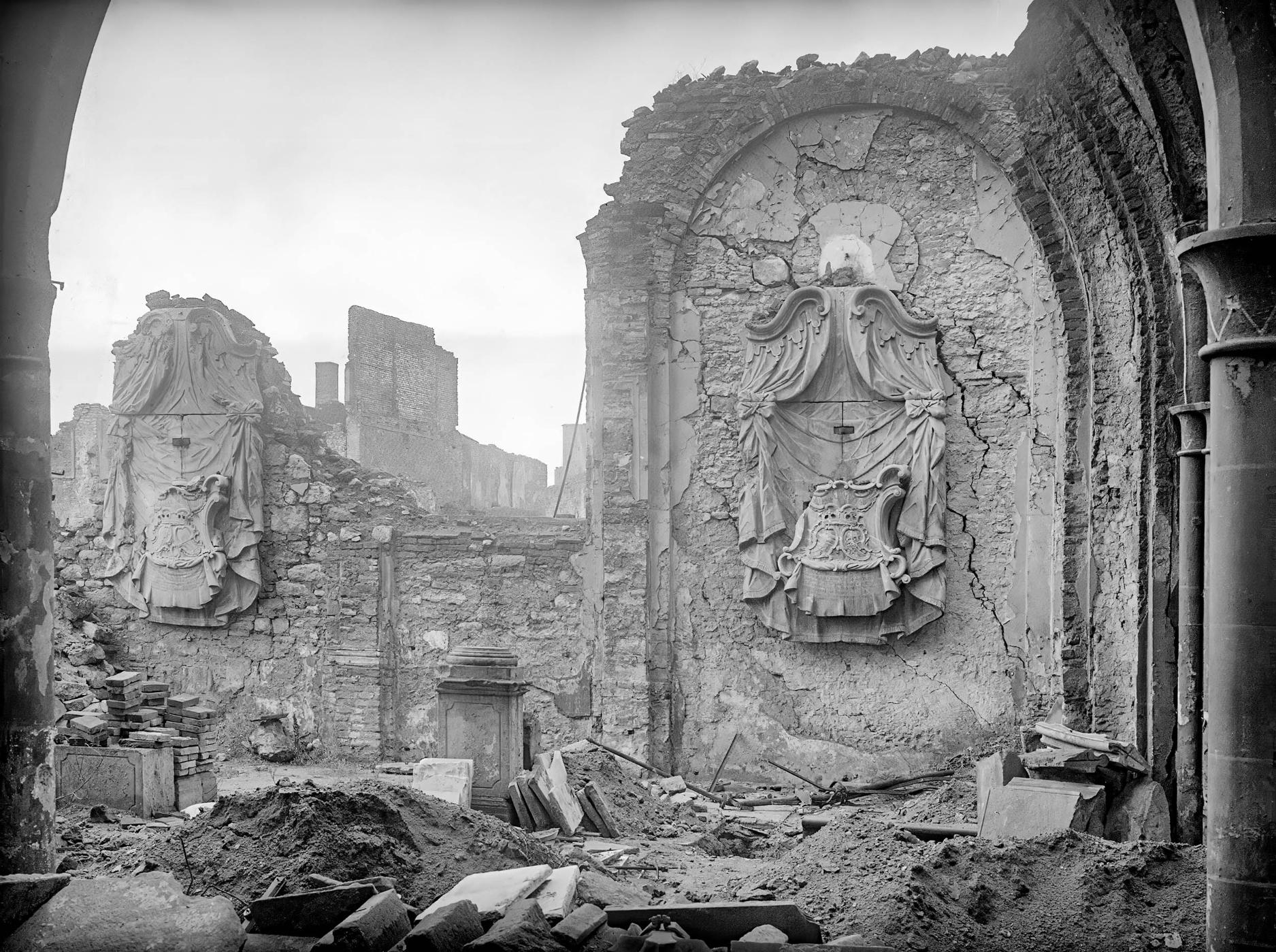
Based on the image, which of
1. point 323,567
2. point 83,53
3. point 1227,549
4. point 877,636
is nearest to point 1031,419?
point 877,636

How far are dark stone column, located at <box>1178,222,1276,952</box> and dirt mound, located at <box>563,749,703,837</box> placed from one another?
4553 millimetres

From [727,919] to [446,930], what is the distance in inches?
44.6

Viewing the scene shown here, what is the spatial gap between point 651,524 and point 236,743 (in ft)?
15.9

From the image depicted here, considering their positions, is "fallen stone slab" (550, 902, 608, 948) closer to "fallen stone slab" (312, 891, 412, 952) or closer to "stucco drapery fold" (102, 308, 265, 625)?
"fallen stone slab" (312, 891, 412, 952)

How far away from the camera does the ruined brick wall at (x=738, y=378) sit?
9.27 meters

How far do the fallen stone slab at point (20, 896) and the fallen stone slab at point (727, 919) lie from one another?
205 cm

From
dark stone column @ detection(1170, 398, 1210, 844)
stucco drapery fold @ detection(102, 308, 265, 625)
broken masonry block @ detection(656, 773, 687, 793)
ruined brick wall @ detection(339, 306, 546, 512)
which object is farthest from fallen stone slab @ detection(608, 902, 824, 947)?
ruined brick wall @ detection(339, 306, 546, 512)

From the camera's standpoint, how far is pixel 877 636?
9289 mm

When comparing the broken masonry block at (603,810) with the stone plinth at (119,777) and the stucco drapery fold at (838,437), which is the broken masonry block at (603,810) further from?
the stone plinth at (119,777)

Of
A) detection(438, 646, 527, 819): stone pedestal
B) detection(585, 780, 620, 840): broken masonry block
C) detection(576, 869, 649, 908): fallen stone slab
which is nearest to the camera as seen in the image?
detection(576, 869, 649, 908): fallen stone slab

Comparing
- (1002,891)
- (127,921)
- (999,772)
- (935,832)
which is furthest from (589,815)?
(127,921)

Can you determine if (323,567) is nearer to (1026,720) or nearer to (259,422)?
(259,422)

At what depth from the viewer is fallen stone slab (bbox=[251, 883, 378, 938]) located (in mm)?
4066

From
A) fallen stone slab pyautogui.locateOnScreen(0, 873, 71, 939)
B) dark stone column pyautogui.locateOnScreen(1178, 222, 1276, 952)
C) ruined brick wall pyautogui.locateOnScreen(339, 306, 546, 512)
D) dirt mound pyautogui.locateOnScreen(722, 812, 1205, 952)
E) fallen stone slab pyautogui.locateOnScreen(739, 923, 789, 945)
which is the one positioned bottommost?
dirt mound pyautogui.locateOnScreen(722, 812, 1205, 952)
